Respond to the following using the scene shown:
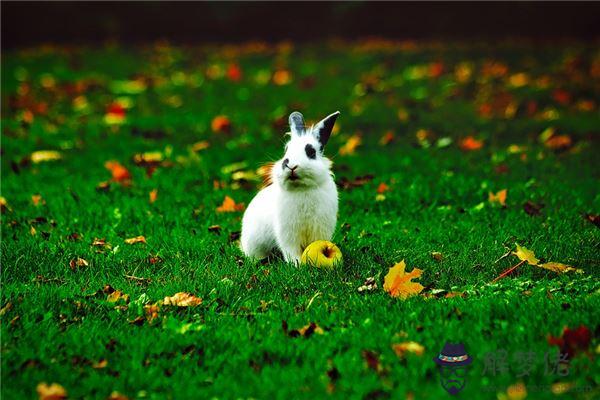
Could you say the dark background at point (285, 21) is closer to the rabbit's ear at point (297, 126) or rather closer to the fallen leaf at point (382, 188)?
the fallen leaf at point (382, 188)

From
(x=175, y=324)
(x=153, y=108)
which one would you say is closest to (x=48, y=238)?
(x=175, y=324)

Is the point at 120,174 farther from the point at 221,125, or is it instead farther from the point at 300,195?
the point at 300,195

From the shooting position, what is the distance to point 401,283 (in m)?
3.98

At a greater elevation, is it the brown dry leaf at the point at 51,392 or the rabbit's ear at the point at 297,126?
the rabbit's ear at the point at 297,126

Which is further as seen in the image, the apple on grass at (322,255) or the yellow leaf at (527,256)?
the apple on grass at (322,255)

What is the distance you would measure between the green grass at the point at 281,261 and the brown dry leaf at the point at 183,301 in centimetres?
4

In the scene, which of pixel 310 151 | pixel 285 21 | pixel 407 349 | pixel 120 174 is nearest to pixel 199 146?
pixel 120 174

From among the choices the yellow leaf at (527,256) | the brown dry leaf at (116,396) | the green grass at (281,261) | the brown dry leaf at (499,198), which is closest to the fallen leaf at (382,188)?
the green grass at (281,261)

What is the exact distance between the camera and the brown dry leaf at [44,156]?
7.20 meters

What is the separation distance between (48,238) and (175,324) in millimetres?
1920

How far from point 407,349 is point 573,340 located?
0.73 meters

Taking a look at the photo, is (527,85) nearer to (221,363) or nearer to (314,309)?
(314,309)

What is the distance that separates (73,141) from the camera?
7.83 m

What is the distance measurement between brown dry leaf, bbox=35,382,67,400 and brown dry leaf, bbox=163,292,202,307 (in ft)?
3.15
